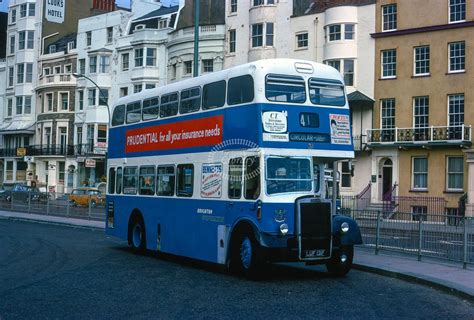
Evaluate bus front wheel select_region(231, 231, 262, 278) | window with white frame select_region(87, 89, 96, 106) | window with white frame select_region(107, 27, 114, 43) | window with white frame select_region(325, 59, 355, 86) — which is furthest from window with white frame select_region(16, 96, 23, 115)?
bus front wheel select_region(231, 231, 262, 278)

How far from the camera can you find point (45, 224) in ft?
104

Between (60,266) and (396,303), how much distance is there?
768cm

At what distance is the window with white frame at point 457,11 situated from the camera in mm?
38656

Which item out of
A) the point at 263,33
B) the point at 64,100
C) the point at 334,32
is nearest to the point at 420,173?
the point at 334,32

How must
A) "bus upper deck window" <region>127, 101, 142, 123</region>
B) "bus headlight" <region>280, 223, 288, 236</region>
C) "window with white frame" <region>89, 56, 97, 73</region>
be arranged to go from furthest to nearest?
"window with white frame" <region>89, 56, 97, 73</region>, "bus upper deck window" <region>127, 101, 142, 123</region>, "bus headlight" <region>280, 223, 288, 236</region>

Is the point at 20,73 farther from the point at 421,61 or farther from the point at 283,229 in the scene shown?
the point at 283,229

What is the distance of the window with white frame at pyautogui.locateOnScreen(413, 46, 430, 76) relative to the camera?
40.2 m

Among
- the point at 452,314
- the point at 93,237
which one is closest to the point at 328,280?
the point at 452,314

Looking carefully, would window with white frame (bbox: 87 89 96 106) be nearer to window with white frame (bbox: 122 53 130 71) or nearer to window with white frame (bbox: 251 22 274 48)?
window with white frame (bbox: 122 53 130 71)

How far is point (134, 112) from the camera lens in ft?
63.5

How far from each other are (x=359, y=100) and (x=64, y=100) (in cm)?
3200

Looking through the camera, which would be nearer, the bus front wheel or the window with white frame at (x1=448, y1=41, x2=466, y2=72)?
the bus front wheel

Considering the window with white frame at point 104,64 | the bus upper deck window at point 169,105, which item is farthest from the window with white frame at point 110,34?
the bus upper deck window at point 169,105

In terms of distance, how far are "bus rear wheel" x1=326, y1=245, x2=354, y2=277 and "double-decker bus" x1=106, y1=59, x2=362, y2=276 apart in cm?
2
